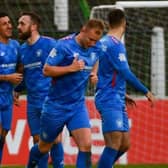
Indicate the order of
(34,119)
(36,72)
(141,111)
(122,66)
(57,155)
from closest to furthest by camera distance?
(122,66), (57,155), (36,72), (34,119), (141,111)

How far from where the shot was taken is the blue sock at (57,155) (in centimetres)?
1183

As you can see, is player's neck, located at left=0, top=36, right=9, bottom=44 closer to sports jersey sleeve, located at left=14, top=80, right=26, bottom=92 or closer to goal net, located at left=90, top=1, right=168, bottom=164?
sports jersey sleeve, located at left=14, top=80, right=26, bottom=92

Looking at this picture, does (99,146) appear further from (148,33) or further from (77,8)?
(77,8)

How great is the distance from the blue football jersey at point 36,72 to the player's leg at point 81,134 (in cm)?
167

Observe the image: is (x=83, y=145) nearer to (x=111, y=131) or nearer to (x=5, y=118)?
(x=111, y=131)

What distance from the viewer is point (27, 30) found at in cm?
1222

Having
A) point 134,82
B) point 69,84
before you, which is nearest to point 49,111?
point 69,84

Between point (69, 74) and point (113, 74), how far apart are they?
0.88 meters

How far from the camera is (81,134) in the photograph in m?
10.4

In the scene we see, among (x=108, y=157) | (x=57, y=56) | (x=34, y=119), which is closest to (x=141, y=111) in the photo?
(x=34, y=119)

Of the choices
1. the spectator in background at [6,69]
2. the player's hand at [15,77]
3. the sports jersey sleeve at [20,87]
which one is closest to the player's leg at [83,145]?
the player's hand at [15,77]

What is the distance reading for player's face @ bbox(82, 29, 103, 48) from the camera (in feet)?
33.3

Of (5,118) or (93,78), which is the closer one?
(93,78)

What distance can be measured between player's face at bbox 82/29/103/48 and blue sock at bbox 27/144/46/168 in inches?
66.0
